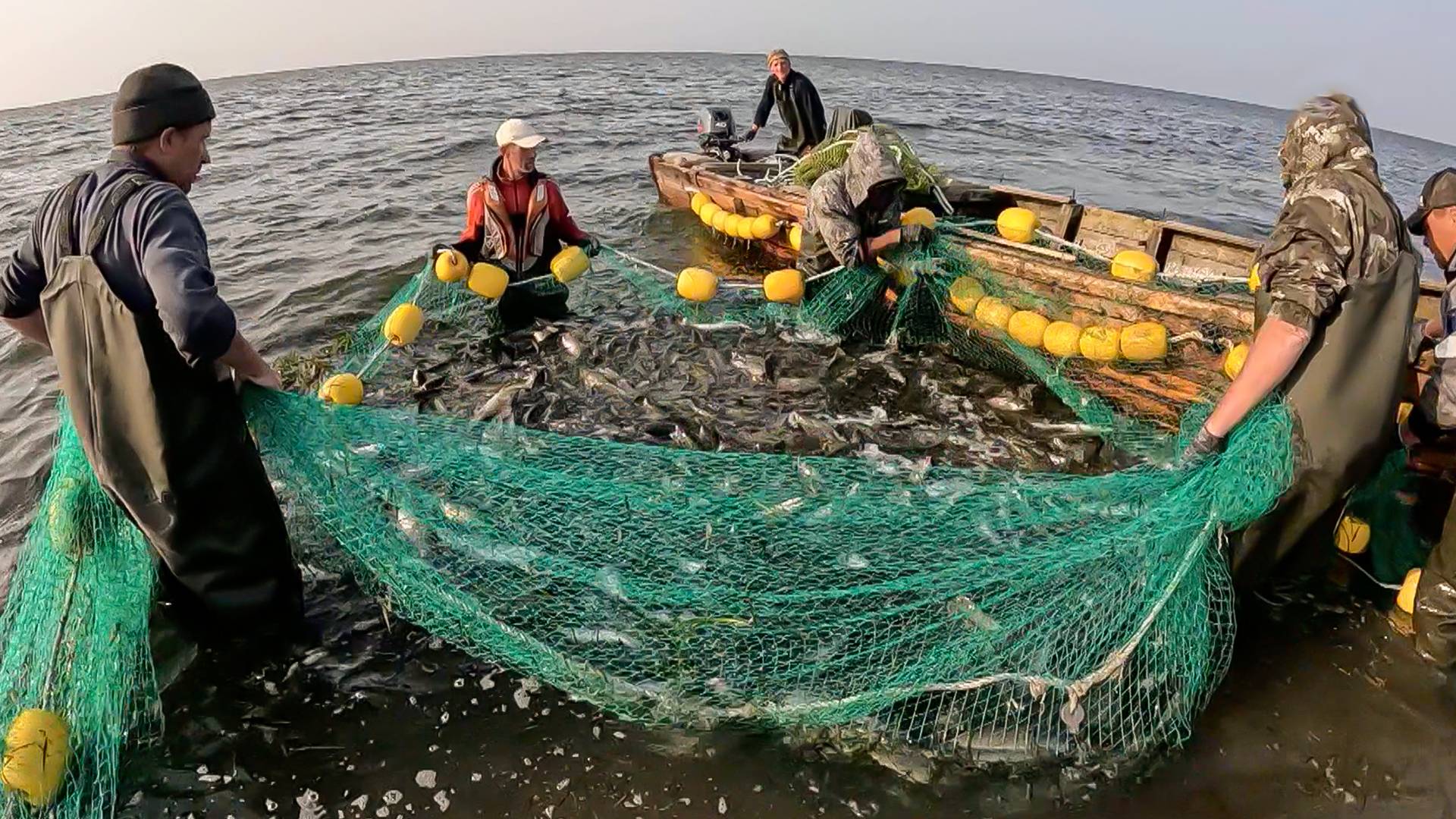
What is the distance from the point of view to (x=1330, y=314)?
373 centimetres

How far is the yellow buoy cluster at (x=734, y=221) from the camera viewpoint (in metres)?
10.9

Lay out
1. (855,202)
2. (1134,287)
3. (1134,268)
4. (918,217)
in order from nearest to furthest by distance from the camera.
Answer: (1134,287) → (1134,268) → (855,202) → (918,217)

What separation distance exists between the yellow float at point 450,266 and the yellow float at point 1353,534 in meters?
7.14

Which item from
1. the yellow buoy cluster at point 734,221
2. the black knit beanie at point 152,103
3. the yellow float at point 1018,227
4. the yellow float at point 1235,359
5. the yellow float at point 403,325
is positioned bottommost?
the yellow float at point 403,325

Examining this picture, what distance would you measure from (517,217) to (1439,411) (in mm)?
7373

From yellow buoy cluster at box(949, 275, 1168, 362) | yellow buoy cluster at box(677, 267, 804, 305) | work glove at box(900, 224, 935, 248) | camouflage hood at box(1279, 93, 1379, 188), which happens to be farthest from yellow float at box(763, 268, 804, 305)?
camouflage hood at box(1279, 93, 1379, 188)

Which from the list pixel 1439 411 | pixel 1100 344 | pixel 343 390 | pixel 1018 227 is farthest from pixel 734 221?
pixel 1439 411

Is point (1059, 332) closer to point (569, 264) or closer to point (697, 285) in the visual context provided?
point (697, 285)

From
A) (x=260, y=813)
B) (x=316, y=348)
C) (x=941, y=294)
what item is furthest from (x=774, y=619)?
(x=316, y=348)

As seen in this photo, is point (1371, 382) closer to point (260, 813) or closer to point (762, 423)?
point (762, 423)

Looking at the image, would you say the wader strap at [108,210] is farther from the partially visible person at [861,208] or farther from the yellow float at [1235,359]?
the yellow float at [1235,359]

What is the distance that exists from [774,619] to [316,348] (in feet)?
24.8

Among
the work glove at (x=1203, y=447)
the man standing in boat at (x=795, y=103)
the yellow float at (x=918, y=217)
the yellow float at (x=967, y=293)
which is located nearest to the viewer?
the work glove at (x=1203, y=447)

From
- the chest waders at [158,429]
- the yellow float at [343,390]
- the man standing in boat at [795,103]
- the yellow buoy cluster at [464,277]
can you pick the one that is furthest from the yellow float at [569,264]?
the man standing in boat at [795,103]
